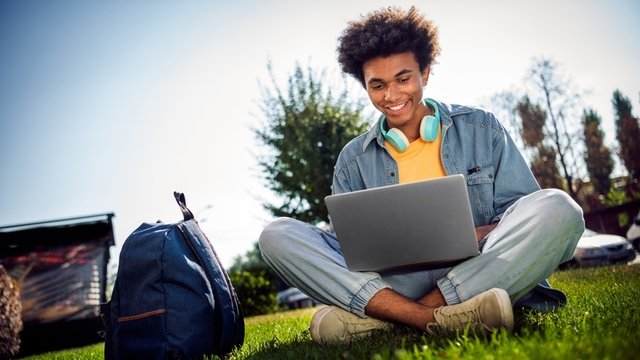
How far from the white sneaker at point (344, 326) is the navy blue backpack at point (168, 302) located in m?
0.63

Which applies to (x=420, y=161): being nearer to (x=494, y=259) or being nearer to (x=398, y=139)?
(x=398, y=139)

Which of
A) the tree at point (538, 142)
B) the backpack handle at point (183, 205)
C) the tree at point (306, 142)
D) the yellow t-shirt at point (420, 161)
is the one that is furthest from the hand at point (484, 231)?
the tree at point (538, 142)

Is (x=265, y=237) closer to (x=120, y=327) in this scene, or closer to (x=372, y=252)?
(x=372, y=252)

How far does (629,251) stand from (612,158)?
28.8 m

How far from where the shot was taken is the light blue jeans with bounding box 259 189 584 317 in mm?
1937

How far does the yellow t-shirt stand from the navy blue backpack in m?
1.29

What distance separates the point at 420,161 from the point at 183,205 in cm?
151

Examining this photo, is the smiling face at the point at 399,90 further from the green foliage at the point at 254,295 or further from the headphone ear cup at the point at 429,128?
the green foliage at the point at 254,295

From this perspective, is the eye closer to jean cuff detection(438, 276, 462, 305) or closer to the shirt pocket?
the shirt pocket

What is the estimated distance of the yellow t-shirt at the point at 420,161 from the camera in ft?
9.18

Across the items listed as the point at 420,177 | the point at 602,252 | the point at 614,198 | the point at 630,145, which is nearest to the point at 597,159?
the point at 630,145

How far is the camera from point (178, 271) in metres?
2.36

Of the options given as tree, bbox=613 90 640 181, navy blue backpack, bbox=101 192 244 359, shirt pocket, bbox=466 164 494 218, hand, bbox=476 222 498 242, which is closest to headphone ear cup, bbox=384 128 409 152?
shirt pocket, bbox=466 164 494 218

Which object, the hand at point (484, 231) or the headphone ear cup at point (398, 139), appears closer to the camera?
the hand at point (484, 231)
